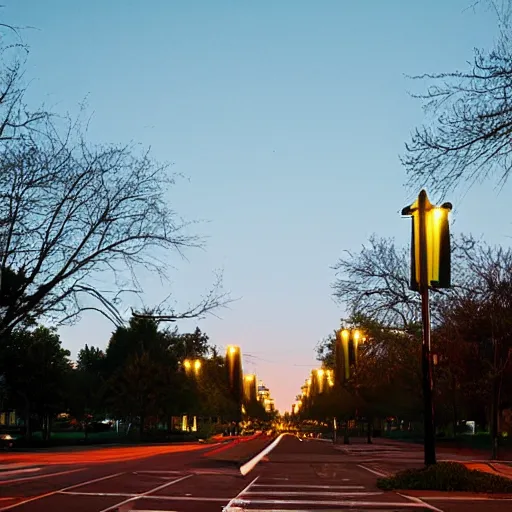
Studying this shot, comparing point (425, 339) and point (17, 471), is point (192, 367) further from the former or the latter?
point (425, 339)

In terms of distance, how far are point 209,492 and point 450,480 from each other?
5.51 metres

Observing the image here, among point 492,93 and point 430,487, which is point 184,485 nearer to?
point 430,487

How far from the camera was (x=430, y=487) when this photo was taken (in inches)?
705

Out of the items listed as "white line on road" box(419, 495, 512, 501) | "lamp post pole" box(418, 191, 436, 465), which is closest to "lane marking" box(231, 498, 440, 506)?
"white line on road" box(419, 495, 512, 501)

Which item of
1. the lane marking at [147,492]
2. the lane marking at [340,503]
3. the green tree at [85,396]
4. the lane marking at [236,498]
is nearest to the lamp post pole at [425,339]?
the lane marking at [340,503]

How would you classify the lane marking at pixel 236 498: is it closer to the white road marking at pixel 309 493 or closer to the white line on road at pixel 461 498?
the white road marking at pixel 309 493

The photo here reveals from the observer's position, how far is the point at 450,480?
58.1ft

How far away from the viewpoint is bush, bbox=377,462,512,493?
694 inches

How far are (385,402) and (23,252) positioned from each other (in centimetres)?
4789

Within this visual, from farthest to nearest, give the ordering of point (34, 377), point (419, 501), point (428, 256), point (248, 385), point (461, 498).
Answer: point (248, 385) < point (34, 377) < point (428, 256) < point (461, 498) < point (419, 501)

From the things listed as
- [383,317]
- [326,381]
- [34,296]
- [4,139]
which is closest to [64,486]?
[34,296]

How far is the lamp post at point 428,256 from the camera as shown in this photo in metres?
18.5

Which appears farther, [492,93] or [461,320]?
[461,320]

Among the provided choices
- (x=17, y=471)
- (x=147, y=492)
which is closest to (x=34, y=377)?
(x=17, y=471)
